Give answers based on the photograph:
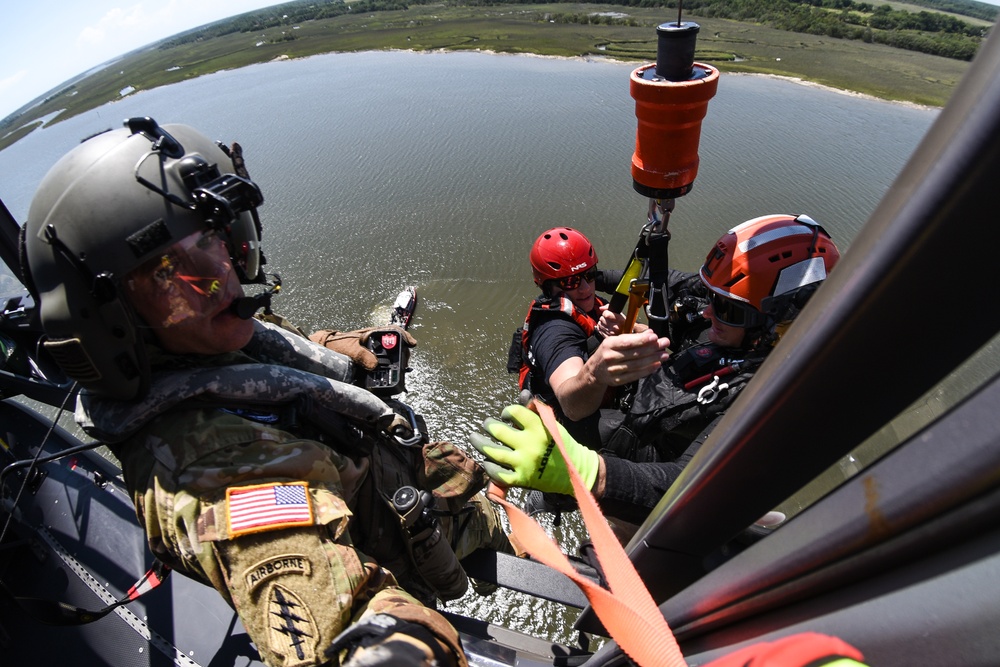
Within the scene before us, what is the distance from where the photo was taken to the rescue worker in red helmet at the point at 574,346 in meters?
2.05

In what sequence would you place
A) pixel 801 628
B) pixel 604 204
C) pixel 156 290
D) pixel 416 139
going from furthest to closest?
pixel 416 139
pixel 604 204
pixel 156 290
pixel 801 628

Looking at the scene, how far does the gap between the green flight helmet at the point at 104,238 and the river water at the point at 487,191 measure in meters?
3.07

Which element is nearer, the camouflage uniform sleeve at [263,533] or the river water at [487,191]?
the camouflage uniform sleeve at [263,533]

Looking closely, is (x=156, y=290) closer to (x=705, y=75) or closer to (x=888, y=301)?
(x=888, y=301)

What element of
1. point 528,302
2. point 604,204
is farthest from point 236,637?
point 604,204

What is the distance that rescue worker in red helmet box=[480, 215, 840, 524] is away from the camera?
2.05 meters

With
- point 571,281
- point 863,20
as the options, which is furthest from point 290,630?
point 863,20

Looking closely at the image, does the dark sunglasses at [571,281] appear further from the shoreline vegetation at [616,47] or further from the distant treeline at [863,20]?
the distant treeline at [863,20]

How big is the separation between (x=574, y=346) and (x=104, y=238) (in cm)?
216

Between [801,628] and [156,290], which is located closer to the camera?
[801,628]

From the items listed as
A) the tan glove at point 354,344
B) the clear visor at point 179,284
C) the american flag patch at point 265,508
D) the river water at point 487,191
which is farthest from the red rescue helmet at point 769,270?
the river water at point 487,191

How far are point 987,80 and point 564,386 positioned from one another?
220cm

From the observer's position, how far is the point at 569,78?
41.3 ft

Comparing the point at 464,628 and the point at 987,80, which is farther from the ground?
the point at 987,80
